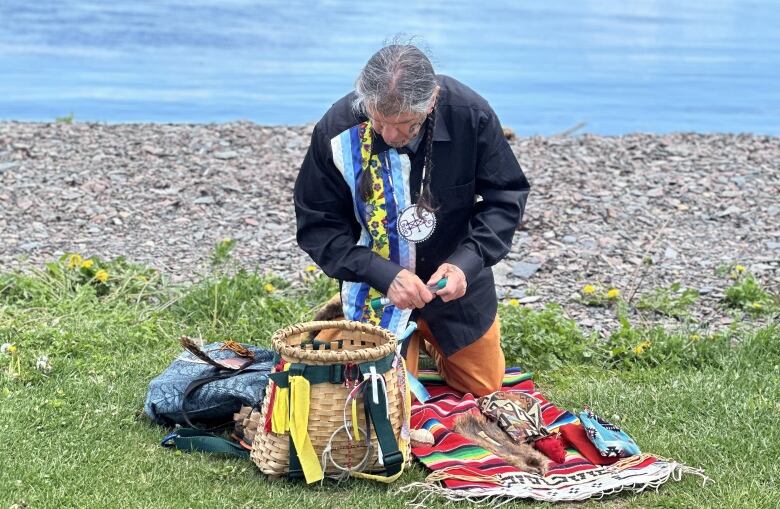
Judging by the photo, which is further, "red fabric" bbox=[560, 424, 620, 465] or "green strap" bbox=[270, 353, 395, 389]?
"red fabric" bbox=[560, 424, 620, 465]

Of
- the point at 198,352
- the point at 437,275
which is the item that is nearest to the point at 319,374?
the point at 437,275

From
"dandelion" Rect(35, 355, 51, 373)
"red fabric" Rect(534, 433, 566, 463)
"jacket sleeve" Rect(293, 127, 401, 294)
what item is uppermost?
"jacket sleeve" Rect(293, 127, 401, 294)

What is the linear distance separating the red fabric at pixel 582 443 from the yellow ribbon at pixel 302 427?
0.89m

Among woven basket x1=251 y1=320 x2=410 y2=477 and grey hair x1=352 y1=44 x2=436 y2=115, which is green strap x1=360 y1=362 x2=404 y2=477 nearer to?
woven basket x1=251 y1=320 x2=410 y2=477

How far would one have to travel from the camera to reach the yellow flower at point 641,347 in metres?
4.40

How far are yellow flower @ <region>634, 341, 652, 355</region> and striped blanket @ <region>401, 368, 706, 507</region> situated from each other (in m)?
0.86

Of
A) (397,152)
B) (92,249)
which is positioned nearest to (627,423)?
(397,152)

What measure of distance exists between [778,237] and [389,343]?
3268 millimetres

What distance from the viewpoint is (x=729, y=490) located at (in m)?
3.30

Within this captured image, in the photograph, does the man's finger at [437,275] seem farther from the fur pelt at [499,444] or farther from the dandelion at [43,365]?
the dandelion at [43,365]

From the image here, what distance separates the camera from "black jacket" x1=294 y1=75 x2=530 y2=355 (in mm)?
3629

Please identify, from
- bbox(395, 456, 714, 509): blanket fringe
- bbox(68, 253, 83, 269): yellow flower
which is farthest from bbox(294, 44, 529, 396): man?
bbox(68, 253, 83, 269): yellow flower

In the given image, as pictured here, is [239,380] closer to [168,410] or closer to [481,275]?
[168,410]

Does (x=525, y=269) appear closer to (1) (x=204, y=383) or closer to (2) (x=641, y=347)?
(2) (x=641, y=347)
